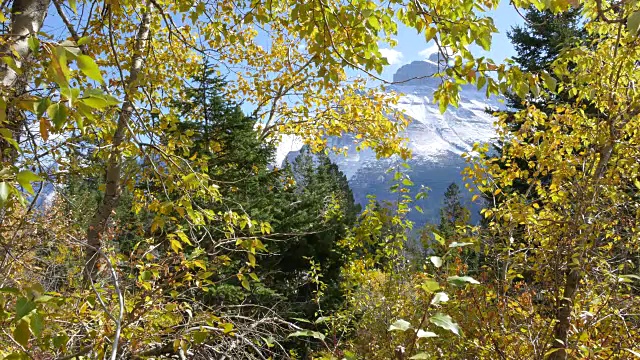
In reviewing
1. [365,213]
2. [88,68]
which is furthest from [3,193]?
[365,213]

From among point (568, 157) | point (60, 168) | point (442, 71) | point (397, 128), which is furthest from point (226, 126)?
point (442, 71)

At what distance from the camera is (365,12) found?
183 centimetres

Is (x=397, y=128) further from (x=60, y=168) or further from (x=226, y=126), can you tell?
(x=60, y=168)

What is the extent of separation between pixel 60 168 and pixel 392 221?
3.55 m

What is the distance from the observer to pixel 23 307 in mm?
1228

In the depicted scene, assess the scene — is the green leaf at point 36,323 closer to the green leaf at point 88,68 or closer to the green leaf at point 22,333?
the green leaf at point 22,333

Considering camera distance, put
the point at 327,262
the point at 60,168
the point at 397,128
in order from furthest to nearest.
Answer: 1. the point at 327,262
2. the point at 397,128
3. the point at 60,168

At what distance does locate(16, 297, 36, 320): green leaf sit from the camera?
3.93 ft

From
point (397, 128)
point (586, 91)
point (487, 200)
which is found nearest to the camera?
point (586, 91)

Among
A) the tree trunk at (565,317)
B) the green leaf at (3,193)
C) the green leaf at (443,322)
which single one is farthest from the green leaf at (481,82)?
the green leaf at (3,193)

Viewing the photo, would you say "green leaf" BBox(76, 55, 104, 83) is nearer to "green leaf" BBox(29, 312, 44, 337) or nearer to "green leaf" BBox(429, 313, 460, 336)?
"green leaf" BBox(29, 312, 44, 337)

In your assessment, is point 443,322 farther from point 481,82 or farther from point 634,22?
point 481,82

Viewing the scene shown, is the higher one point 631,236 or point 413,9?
point 413,9

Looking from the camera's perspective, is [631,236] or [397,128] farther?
[397,128]
